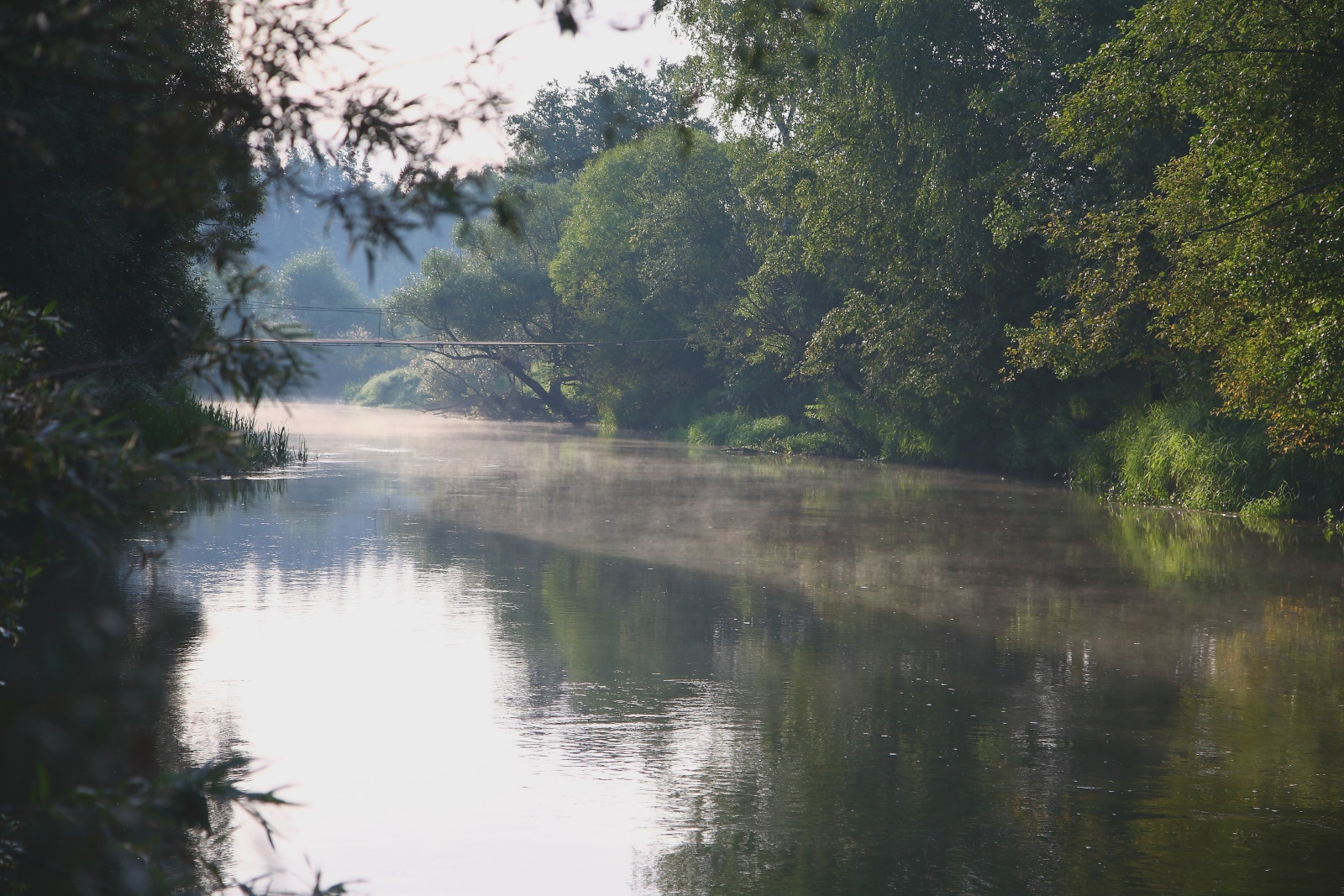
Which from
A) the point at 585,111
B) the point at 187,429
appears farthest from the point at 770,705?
the point at 585,111

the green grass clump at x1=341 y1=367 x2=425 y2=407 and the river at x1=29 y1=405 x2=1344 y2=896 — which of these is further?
the green grass clump at x1=341 y1=367 x2=425 y2=407

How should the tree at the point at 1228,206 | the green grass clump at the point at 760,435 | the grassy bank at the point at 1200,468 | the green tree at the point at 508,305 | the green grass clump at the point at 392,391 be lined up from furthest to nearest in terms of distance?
1. the green grass clump at the point at 392,391
2. the green tree at the point at 508,305
3. the green grass clump at the point at 760,435
4. the grassy bank at the point at 1200,468
5. the tree at the point at 1228,206

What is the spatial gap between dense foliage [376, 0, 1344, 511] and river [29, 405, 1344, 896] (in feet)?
8.57

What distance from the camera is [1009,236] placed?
21.4 meters

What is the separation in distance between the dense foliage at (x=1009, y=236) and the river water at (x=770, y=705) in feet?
8.58

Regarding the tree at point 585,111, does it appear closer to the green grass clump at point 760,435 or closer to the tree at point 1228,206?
the green grass clump at point 760,435

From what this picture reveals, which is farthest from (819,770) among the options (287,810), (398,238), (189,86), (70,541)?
(70,541)

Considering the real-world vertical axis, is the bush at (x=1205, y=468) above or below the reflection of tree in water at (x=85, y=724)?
above

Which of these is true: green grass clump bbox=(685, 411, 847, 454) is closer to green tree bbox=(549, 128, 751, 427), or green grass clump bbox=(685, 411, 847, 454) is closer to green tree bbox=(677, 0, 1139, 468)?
green tree bbox=(677, 0, 1139, 468)

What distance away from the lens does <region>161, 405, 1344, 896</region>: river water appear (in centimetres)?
502

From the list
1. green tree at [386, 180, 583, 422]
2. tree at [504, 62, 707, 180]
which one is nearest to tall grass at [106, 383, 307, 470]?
green tree at [386, 180, 583, 422]

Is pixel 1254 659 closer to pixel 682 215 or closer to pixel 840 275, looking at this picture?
pixel 840 275

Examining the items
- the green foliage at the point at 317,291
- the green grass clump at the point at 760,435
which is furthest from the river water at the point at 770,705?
the green foliage at the point at 317,291

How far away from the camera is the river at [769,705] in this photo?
502cm
